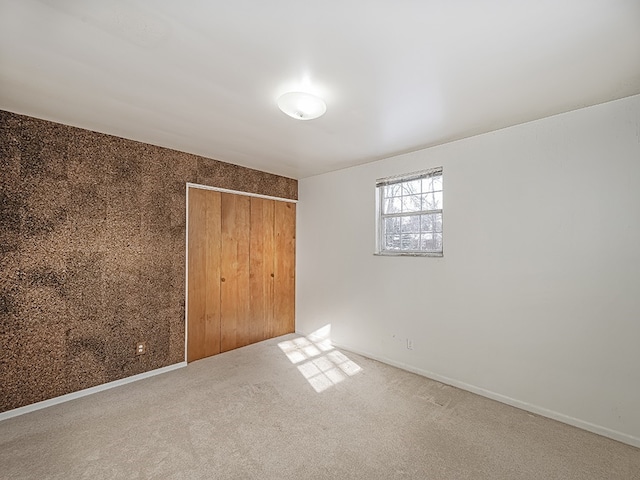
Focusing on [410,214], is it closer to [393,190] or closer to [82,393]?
[393,190]

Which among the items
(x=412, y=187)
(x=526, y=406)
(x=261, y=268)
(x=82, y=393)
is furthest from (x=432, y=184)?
(x=82, y=393)

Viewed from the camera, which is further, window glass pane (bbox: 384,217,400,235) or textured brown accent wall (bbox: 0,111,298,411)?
window glass pane (bbox: 384,217,400,235)

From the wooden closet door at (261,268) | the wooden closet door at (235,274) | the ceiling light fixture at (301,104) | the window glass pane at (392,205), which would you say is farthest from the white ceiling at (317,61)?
the wooden closet door at (261,268)

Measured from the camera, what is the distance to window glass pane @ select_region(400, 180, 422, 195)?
3.34 metres

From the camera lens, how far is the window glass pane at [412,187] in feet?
11.0

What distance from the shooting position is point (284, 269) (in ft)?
14.9

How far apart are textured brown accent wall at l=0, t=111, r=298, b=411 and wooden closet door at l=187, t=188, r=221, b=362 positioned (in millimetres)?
125

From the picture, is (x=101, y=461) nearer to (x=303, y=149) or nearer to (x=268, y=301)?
(x=268, y=301)

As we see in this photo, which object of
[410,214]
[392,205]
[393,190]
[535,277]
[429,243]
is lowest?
[535,277]

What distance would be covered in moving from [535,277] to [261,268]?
3119 millimetres

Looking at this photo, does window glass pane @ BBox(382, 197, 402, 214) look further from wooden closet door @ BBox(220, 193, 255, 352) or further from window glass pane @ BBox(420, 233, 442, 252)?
wooden closet door @ BBox(220, 193, 255, 352)

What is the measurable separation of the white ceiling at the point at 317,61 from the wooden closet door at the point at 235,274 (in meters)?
1.32

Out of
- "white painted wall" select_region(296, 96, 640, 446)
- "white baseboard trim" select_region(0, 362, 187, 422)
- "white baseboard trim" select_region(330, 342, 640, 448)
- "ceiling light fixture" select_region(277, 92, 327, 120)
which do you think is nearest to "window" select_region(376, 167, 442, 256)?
"white painted wall" select_region(296, 96, 640, 446)

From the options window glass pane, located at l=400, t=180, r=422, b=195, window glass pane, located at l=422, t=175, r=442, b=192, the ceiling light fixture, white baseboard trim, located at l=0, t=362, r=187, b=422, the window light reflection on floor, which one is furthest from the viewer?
window glass pane, located at l=400, t=180, r=422, b=195
